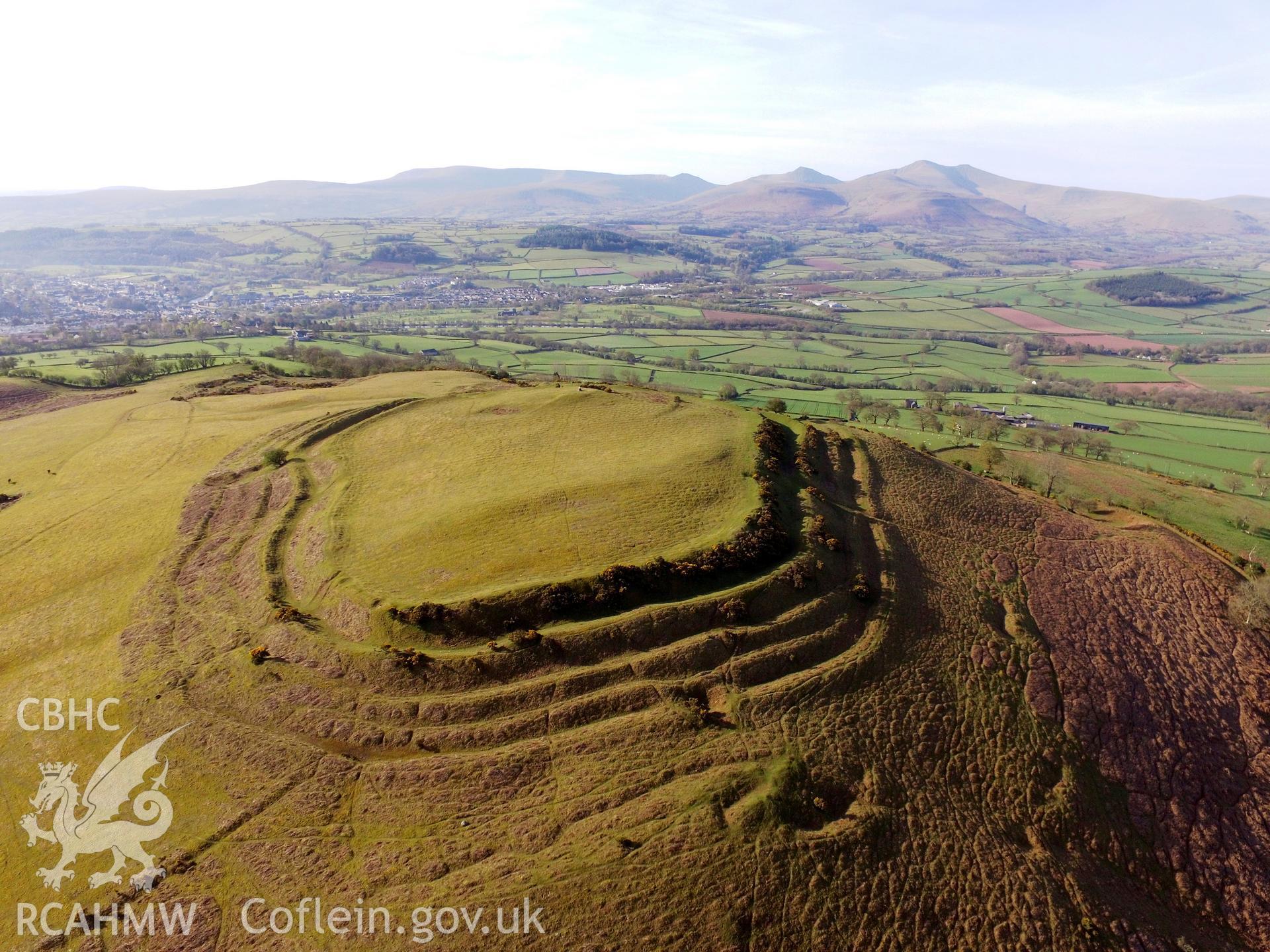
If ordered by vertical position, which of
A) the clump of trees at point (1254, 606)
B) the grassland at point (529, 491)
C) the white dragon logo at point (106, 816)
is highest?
the grassland at point (529, 491)

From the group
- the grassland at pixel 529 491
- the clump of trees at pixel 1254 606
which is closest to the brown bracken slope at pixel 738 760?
the grassland at pixel 529 491

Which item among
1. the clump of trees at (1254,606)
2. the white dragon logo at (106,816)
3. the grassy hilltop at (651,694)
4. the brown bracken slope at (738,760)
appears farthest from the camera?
the clump of trees at (1254,606)

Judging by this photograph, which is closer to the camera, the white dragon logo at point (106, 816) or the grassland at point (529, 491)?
the white dragon logo at point (106, 816)

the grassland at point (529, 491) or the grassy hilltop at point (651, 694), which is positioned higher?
the grassland at point (529, 491)

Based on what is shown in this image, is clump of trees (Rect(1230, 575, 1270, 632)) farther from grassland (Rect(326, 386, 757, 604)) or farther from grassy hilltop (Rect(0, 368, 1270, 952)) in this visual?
grassland (Rect(326, 386, 757, 604))

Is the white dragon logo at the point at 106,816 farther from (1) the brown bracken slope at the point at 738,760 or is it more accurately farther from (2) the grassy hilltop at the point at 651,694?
(1) the brown bracken slope at the point at 738,760

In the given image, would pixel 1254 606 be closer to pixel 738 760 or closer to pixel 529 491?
pixel 738 760

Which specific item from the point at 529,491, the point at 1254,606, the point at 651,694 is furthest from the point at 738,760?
the point at 1254,606
